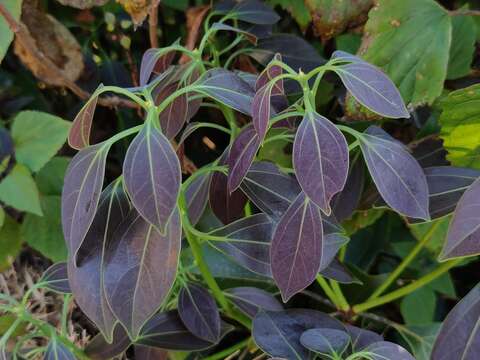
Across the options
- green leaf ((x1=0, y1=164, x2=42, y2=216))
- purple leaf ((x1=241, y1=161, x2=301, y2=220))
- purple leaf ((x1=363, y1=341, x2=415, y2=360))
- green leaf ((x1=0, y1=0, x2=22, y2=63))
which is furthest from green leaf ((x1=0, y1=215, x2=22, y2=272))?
purple leaf ((x1=363, y1=341, x2=415, y2=360))

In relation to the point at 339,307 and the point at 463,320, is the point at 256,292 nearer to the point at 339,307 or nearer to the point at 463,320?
the point at 339,307

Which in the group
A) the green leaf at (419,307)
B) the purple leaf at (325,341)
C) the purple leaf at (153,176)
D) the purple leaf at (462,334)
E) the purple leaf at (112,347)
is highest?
the purple leaf at (153,176)

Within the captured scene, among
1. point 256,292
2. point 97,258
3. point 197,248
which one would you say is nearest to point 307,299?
point 256,292

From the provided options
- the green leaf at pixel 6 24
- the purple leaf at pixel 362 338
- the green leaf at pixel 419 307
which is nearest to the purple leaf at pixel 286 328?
the purple leaf at pixel 362 338

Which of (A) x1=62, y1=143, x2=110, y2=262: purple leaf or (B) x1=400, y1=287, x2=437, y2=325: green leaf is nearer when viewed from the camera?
(A) x1=62, y1=143, x2=110, y2=262: purple leaf

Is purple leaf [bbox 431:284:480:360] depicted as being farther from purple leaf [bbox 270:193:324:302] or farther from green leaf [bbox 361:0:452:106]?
green leaf [bbox 361:0:452:106]

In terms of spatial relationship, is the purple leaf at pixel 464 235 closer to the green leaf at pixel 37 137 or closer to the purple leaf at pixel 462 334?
the purple leaf at pixel 462 334

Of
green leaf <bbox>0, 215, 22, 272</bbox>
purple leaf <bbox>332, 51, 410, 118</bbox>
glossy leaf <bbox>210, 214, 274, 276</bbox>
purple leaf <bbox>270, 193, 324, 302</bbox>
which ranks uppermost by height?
purple leaf <bbox>332, 51, 410, 118</bbox>
